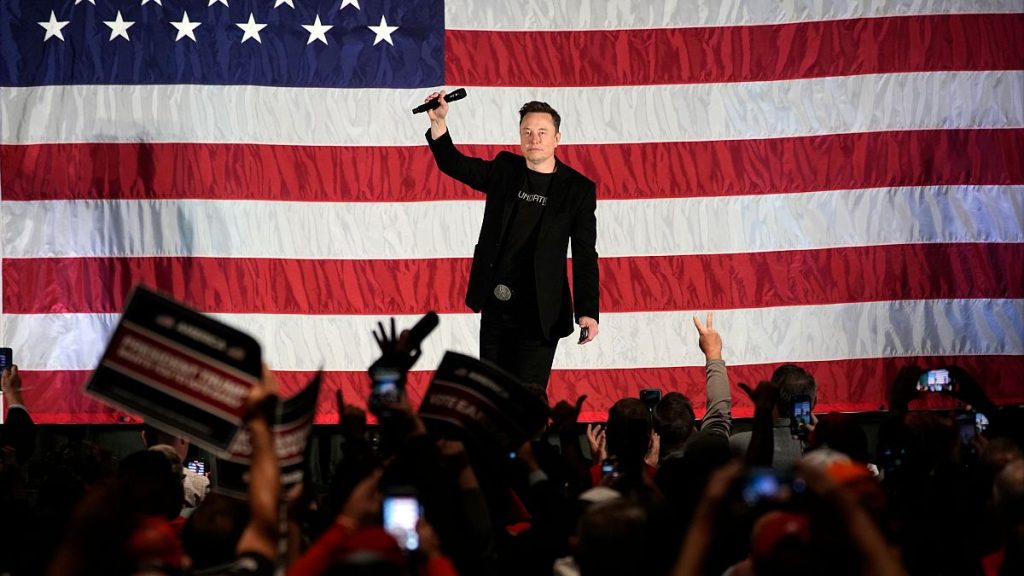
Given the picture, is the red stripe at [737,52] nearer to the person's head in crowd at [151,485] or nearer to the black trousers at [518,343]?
the black trousers at [518,343]

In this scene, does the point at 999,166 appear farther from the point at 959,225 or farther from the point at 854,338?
the point at 854,338

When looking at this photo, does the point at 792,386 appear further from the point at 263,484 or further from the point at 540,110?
the point at 263,484

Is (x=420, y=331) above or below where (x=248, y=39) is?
below

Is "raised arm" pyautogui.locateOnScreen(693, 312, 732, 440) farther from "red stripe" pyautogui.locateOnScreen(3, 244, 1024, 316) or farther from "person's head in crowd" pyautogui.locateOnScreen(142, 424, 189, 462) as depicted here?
"person's head in crowd" pyautogui.locateOnScreen(142, 424, 189, 462)

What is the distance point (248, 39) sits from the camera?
711cm

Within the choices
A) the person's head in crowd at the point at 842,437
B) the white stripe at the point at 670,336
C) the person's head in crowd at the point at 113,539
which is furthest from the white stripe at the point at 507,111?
the person's head in crowd at the point at 113,539

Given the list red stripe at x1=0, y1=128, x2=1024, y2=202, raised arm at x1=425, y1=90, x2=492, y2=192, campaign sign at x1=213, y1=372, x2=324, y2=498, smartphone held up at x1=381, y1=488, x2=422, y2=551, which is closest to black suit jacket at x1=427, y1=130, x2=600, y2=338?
raised arm at x1=425, y1=90, x2=492, y2=192

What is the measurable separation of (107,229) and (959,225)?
4.76 metres

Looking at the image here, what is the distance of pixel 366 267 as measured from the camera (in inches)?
276

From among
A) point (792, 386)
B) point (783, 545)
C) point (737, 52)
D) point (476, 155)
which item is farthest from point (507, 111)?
point (783, 545)

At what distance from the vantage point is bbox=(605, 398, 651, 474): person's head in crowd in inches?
132

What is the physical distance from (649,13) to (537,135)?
72.0 inches

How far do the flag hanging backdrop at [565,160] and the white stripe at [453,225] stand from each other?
1 cm

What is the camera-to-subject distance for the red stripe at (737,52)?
278 inches
